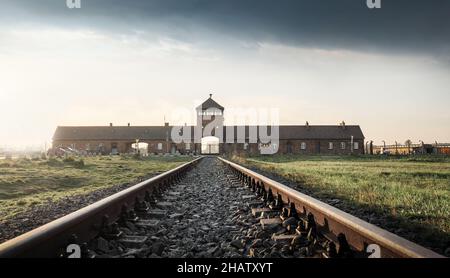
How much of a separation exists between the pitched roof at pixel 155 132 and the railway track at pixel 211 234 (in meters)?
63.4

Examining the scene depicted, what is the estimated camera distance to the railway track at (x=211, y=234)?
2.65 m

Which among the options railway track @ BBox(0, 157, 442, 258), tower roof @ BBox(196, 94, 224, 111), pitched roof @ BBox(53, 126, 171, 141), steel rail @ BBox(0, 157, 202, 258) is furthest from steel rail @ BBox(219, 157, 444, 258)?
pitched roof @ BBox(53, 126, 171, 141)

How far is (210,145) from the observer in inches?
2714

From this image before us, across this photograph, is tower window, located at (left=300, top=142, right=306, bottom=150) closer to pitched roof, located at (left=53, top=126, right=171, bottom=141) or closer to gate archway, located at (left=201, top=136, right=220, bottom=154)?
gate archway, located at (left=201, top=136, right=220, bottom=154)

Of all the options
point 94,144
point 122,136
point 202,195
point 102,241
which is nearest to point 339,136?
point 122,136

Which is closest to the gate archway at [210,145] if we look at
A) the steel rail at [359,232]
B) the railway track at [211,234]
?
the railway track at [211,234]

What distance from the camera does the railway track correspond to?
265cm

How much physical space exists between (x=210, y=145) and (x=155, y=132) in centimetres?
1165

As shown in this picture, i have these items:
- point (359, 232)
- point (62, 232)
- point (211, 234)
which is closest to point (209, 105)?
point (211, 234)

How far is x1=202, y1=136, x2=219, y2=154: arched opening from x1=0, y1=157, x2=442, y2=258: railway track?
6133 centimetres

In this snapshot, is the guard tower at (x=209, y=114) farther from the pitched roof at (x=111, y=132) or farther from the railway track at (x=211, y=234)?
the railway track at (x=211, y=234)
